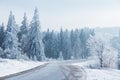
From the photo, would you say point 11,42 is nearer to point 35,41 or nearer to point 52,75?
point 35,41

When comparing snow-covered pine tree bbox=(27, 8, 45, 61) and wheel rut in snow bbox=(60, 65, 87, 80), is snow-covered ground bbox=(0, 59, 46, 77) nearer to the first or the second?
wheel rut in snow bbox=(60, 65, 87, 80)

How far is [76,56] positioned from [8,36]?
67.2m

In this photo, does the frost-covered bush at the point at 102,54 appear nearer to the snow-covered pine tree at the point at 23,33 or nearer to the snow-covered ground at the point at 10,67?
the snow-covered pine tree at the point at 23,33

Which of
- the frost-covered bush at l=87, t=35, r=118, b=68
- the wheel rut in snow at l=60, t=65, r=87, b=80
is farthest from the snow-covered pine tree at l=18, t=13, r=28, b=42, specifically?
the wheel rut in snow at l=60, t=65, r=87, b=80

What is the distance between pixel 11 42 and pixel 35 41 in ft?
26.7

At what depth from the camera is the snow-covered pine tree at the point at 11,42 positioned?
190ft

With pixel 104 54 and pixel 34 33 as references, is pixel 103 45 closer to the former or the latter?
pixel 104 54

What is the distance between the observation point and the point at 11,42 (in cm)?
6050

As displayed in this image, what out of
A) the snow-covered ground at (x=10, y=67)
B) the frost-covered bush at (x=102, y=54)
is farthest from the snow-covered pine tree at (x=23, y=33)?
the snow-covered ground at (x=10, y=67)

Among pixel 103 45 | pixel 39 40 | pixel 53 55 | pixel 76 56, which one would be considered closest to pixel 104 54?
pixel 103 45

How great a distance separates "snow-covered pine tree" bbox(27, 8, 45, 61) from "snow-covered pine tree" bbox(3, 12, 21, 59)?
6.02m

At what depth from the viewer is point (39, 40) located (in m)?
67.2

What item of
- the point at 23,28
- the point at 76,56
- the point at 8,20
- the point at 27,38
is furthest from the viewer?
the point at 76,56

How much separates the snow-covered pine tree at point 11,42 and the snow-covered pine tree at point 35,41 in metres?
6.02
